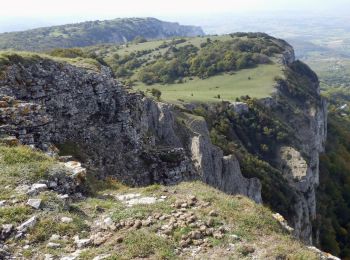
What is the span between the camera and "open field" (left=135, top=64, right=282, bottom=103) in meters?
82.6

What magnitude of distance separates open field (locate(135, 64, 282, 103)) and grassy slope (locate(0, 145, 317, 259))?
210 feet

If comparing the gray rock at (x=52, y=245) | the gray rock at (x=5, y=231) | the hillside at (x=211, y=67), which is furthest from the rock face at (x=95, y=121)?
the hillside at (x=211, y=67)

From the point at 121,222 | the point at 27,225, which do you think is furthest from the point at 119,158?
the point at 27,225

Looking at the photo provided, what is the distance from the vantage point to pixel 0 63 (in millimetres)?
21828

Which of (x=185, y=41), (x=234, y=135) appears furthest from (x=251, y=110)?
(x=185, y=41)

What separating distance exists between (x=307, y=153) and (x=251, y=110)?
35.9ft

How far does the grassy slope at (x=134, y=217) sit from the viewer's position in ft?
35.8

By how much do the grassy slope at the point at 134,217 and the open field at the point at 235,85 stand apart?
210 feet

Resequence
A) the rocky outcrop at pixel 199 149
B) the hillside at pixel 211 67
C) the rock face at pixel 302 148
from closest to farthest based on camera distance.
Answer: the rocky outcrop at pixel 199 149
the rock face at pixel 302 148
the hillside at pixel 211 67

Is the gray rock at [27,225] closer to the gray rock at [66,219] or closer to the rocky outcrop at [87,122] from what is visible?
the gray rock at [66,219]

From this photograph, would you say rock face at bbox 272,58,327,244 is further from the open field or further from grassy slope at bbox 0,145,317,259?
grassy slope at bbox 0,145,317,259

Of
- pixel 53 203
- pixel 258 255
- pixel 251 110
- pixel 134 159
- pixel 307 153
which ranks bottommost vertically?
pixel 307 153

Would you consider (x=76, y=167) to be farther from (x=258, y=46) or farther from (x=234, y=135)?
(x=258, y=46)

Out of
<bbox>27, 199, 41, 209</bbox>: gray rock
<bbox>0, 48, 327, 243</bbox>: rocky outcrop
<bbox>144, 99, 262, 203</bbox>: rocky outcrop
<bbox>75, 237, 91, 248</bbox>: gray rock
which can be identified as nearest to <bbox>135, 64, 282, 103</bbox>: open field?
<bbox>144, 99, 262, 203</bbox>: rocky outcrop
